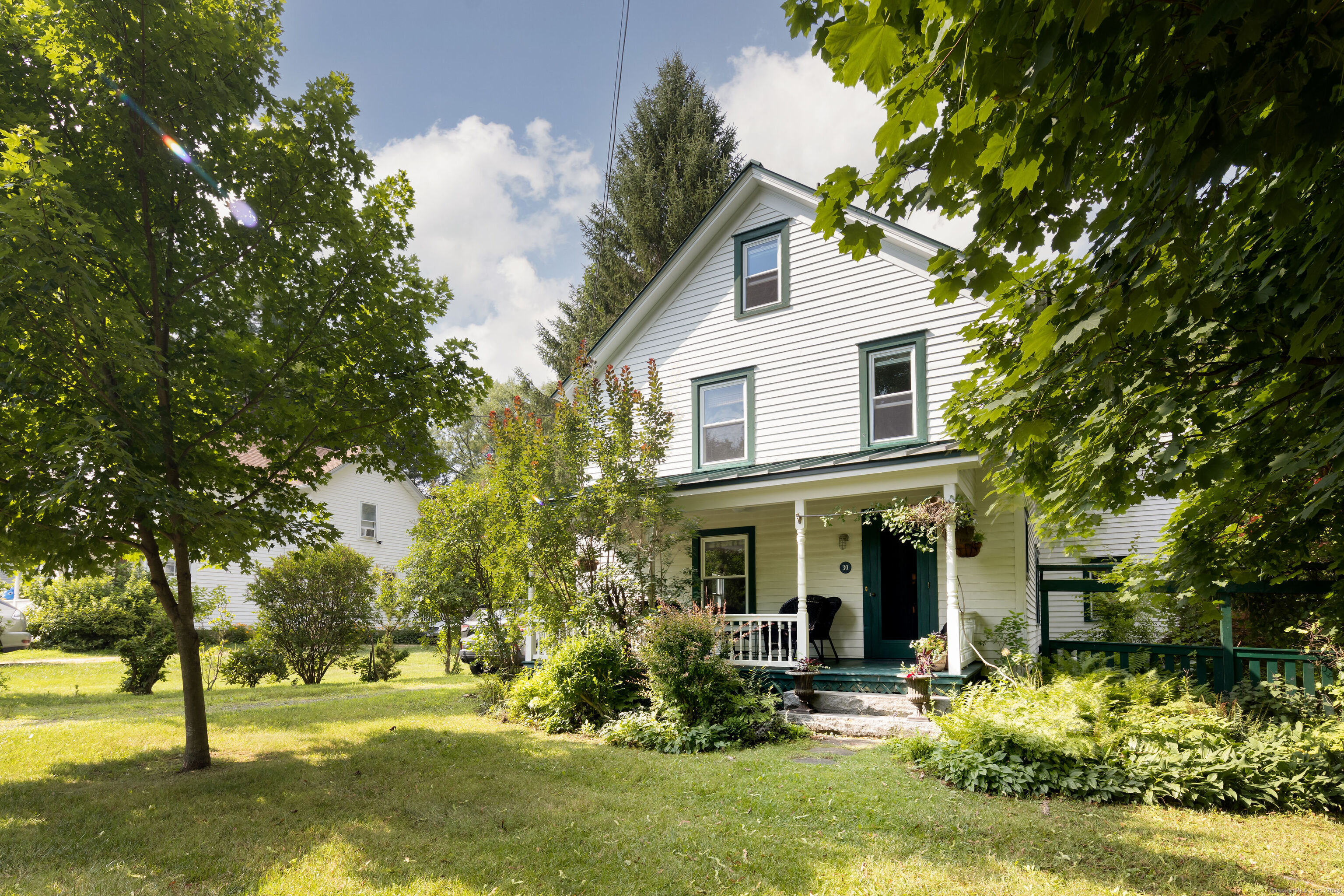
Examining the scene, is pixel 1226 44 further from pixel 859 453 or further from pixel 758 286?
pixel 758 286

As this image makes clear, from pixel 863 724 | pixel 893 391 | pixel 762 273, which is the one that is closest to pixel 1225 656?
pixel 863 724

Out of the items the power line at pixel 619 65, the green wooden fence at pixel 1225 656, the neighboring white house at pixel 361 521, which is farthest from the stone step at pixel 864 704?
the neighboring white house at pixel 361 521

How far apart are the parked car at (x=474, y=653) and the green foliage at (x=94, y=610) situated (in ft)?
18.1

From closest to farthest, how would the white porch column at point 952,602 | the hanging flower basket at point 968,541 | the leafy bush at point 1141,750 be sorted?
the leafy bush at point 1141,750 < the white porch column at point 952,602 < the hanging flower basket at point 968,541

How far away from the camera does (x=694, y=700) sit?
28.2ft

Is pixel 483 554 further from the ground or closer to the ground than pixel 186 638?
further from the ground

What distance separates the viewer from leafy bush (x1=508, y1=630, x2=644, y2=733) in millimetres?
9227

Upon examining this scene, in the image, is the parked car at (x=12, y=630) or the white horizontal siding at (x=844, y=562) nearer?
the white horizontal siding at (x=844, y=562)

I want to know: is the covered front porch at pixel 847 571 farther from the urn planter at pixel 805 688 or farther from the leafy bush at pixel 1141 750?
the leafy bush at pixel 1141 750

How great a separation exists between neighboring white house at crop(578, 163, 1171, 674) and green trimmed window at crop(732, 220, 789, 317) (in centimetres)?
3

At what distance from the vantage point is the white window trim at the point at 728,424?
12625 millimetres

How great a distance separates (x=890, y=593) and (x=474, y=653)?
8.04 m

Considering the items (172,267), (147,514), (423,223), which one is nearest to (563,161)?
(423,223)

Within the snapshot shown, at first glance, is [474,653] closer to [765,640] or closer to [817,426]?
[765,640]
